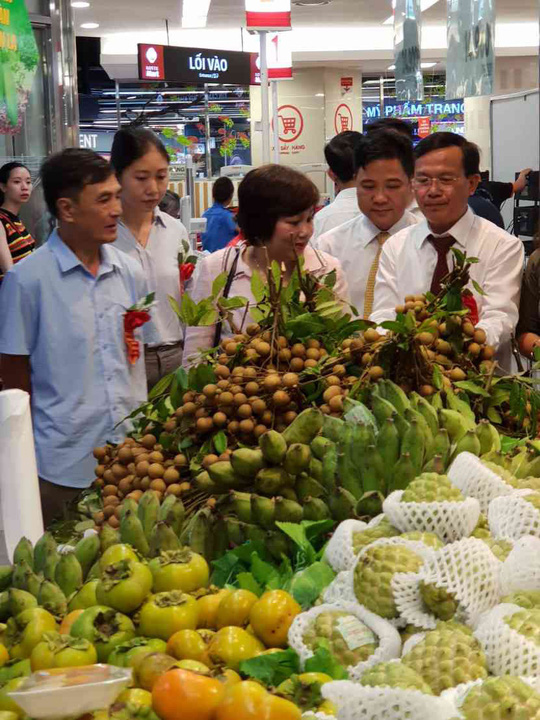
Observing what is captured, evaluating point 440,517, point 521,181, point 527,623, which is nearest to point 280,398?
point 440,517

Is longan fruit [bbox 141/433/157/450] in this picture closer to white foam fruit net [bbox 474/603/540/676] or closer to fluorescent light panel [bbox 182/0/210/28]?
white foam fruit net [bbox 474/603/540/676]

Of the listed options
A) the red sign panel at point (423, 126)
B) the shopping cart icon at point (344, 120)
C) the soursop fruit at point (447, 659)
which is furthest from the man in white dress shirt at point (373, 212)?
the red sign panel at point (423, 126)

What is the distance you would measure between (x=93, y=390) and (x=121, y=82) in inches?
822

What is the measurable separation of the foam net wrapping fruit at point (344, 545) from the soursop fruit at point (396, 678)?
1.13ft

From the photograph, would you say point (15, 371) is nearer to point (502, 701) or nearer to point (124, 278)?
point (124, 278)

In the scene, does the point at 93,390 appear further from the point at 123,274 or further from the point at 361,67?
the point at 361,67

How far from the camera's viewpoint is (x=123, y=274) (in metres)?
3.37

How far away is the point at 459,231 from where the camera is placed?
3.55 metres

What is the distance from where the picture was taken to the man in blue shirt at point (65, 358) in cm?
315

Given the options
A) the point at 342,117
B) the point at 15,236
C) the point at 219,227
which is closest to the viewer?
the point at 15,236

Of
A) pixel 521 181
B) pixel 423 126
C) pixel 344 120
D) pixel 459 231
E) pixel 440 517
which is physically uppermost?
pixel 423 126

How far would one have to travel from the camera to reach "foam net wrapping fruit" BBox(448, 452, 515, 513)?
69.7 inches

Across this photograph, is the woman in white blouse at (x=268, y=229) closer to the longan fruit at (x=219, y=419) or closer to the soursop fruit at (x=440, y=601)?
the longan fruit at (x=219, y=419)

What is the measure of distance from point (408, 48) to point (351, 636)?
5.60m
